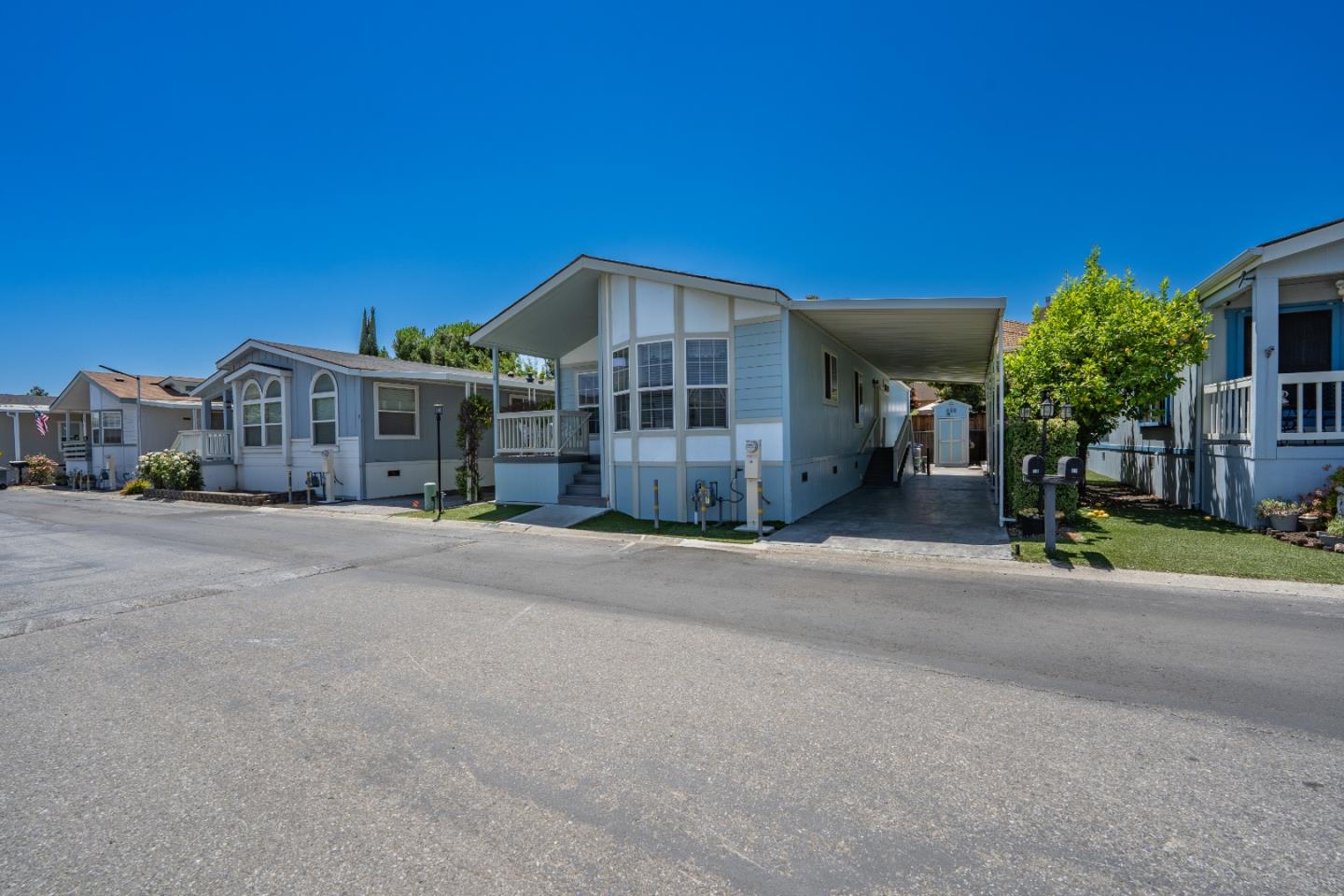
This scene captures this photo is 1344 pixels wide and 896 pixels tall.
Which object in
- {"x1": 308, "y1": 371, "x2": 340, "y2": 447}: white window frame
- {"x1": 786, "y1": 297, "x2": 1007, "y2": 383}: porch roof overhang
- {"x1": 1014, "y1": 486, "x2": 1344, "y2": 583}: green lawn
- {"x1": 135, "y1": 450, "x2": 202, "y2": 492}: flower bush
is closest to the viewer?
{"x1": 1014, "y1": 486, "x2": 1344, "y2": 583}: green lawn

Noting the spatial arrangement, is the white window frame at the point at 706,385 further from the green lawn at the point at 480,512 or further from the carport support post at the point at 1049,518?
the carport support post at the point at 1049,518

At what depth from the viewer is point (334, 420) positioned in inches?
744

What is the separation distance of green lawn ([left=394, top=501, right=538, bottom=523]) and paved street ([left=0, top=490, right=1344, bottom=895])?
6.77 meters

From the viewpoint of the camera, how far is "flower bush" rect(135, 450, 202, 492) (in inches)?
825

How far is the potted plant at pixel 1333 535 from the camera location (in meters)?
8.48

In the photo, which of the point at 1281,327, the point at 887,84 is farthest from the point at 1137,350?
the point at 887,84

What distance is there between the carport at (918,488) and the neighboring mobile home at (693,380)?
7 centimetres

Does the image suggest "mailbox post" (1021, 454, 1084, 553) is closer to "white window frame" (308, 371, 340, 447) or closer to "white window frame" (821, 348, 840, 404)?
"white window frame" (821, 348, 840, 404)

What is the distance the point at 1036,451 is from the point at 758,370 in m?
4.81

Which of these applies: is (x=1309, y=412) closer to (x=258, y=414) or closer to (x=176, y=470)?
(x=258, y=414)

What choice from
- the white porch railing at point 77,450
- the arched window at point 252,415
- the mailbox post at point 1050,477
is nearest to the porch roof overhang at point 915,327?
the mailbox post at point 1050,477

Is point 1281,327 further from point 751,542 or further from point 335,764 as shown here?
point 335,764

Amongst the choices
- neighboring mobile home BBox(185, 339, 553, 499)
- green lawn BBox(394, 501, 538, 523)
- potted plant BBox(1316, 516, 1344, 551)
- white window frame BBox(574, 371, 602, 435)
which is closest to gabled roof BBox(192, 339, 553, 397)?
neighboring mobile home BBox(185, 339, 553, 499)

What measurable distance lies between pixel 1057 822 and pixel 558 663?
3261mm
